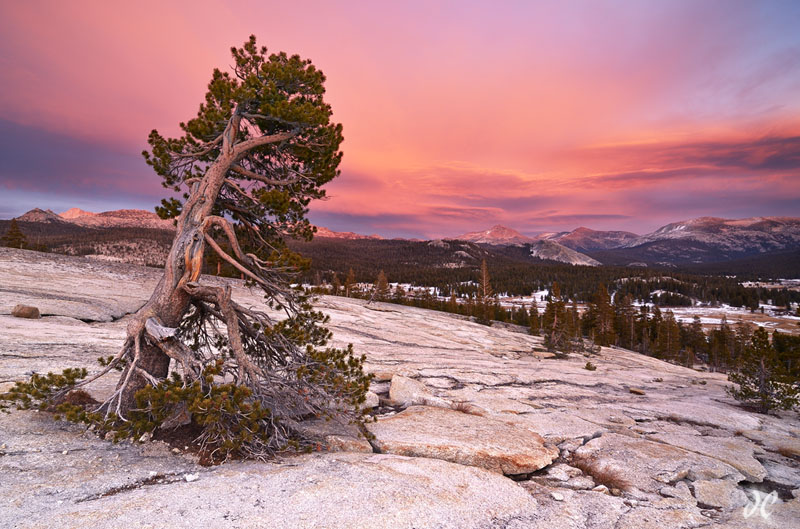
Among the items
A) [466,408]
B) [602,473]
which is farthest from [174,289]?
[602,473]

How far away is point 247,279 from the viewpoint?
9883mm

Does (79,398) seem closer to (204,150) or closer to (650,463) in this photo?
(204,150)

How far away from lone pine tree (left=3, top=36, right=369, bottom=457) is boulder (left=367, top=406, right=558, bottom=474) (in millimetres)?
1577

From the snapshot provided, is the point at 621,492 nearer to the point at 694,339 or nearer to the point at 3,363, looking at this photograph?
the point at 3,363

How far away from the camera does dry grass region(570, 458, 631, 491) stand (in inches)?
305

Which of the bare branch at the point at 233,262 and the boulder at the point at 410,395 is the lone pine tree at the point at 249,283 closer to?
the bare branch at the point at 233,262

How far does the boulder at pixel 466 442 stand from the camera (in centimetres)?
813

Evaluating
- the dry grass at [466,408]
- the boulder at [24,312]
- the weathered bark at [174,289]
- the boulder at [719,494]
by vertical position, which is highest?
the weathered bark at [174,289]

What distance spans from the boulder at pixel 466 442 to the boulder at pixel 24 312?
18236mm

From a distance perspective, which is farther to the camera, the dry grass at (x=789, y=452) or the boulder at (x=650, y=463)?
the dry grass at (x=789, y=452)

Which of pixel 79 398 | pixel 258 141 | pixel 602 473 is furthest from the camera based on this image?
pixel 258 141
